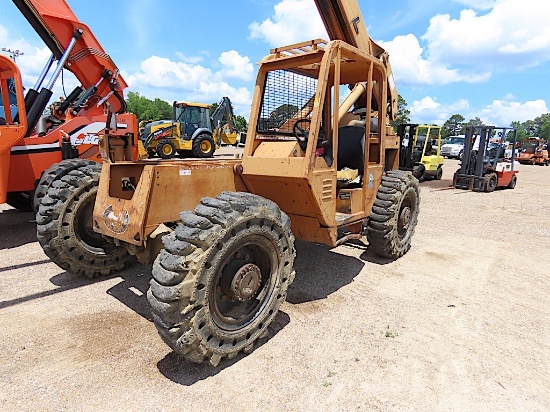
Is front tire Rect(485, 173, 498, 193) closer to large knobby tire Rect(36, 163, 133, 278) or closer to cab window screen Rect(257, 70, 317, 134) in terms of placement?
cab window screen Rect(257, 70, 317, 134)

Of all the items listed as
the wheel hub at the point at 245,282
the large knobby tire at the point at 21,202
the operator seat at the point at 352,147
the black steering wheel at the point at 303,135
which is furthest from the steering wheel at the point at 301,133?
the large knobby tire at the point at 21,202

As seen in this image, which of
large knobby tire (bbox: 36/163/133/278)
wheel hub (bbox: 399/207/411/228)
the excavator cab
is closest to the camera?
large knobby tire (bbox: 36/163/133/278)

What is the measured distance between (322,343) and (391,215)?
2.28 metres

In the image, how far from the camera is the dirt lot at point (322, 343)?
2.71 m

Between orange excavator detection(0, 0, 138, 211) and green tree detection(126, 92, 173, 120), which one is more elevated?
green tree detection(126, 92, 173, 120)

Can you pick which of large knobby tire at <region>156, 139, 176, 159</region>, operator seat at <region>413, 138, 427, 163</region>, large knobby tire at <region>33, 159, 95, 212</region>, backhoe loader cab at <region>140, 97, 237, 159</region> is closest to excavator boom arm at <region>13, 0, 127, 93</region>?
large knobby tire at <region>33, 159, 95, 212</region>

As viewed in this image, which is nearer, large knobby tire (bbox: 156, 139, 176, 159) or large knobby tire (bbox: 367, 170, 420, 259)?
large knobby tire (bbox: 367, 170, 420, 259)

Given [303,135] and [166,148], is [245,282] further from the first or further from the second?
[166,148]

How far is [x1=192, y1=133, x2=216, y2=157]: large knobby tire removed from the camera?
1842cm

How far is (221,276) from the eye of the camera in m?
3.18

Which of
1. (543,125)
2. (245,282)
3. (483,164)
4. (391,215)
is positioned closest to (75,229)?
(245,282)

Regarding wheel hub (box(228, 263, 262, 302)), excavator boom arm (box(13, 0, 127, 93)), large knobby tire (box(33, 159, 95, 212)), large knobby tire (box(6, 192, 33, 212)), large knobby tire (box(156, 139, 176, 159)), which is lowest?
large knobby tire (box(6, 192, 33, 212))

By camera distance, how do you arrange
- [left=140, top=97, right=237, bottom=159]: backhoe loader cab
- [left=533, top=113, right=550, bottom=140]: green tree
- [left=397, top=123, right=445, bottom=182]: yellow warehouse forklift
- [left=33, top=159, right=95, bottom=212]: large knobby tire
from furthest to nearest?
[left=533, top=113, right=550, bottom=140]: green tree < [left=140, top=97, right=237, bottom=159]: backhoe loader cab < [left=397, top=123, right=445, bottom=182]: yellow warehouse forklift < [left=33, top=159, right=95, bottom=212]: large knobby tire

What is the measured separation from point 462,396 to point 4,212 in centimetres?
900
